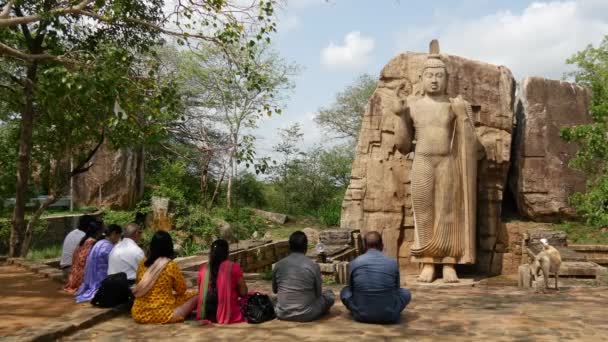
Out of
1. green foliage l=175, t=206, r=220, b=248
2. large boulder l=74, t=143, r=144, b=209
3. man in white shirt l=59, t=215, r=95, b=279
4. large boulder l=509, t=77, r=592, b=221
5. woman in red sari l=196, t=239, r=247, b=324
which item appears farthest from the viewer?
large boulder l=74, t=143, r=144, b=209

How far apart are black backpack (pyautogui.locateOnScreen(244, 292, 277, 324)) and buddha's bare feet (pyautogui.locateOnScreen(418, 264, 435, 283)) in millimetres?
4249

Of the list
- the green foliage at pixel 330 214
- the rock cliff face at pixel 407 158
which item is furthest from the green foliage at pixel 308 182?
the rock cliff face at pixel 407 158

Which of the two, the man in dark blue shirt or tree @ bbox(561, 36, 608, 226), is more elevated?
tree @ bbox(561, 36, 608, 226)

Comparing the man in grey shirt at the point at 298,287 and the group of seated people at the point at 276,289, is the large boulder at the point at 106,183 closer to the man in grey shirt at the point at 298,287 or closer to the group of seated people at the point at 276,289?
the group of seated people at the point at 276,289

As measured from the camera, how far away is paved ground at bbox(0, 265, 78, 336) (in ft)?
18.7

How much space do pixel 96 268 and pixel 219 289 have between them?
1938mm

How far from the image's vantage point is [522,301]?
21.6 feet

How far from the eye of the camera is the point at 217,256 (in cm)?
539

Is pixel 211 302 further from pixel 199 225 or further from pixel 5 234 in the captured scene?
pixel 199 225

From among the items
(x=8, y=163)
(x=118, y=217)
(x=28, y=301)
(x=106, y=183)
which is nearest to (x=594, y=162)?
(x=28, y=301)

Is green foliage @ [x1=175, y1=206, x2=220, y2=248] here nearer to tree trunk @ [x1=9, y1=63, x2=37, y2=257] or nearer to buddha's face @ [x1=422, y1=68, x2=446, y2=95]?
tree trunk @ [x1=9, y1=63, x2=37, y2=257]

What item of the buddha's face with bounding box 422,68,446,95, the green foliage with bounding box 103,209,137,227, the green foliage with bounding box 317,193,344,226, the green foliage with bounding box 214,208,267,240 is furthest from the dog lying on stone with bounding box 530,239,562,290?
the green foliage with bounding box 103,209,137,227

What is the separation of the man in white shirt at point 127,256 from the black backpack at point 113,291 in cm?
16

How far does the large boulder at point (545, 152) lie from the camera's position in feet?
36.9
